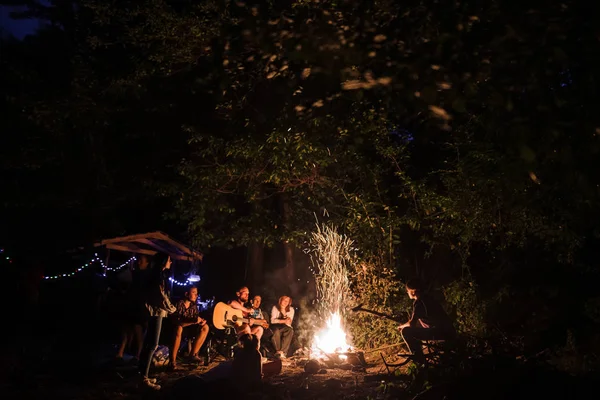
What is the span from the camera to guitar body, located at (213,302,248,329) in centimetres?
1163

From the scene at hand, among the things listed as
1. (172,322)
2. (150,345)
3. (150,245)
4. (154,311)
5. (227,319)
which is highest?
(154,311)

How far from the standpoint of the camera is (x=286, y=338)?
1245cm

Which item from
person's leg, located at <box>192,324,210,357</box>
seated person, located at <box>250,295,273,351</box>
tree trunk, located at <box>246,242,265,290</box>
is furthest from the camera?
tree trunk, located at <box>246,242,265,290</box>

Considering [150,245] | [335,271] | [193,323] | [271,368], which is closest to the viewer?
[271,368]

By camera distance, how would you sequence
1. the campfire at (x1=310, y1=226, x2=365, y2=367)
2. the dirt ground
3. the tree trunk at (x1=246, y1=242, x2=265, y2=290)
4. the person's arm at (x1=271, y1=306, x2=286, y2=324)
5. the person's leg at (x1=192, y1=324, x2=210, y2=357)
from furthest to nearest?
the tree trunk at (x1=246, y1=242, x2=265, y2=290), the person's arm at (x1=271, y1=306, x2=286, y2=324), the campfire at (x1=310, y1=226, x2=365, y2=367), the person's leg at (x1=192, y1=324, x2=210, y2=357), the dirt ground

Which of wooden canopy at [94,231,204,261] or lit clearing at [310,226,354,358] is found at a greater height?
wooden canopy at [94,231,204,261]

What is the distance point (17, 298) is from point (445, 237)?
13819mm

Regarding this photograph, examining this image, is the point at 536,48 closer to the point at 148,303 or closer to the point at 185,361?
the point at 148,303

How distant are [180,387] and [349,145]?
6326 millimetres

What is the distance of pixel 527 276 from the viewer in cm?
1065

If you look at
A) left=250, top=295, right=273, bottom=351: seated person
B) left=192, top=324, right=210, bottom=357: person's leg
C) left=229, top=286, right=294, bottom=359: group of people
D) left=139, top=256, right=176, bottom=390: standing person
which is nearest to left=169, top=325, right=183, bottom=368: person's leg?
left=192, top=324, right=210, bottom=357: person's leg

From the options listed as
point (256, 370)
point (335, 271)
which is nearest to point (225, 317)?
point (335, 271)

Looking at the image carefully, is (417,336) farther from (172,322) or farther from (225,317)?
(172,322)

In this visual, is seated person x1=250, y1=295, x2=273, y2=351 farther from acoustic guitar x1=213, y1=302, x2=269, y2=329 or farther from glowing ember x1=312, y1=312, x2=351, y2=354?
glowing ember x1=312, y1=312, x2=351, y2=354
